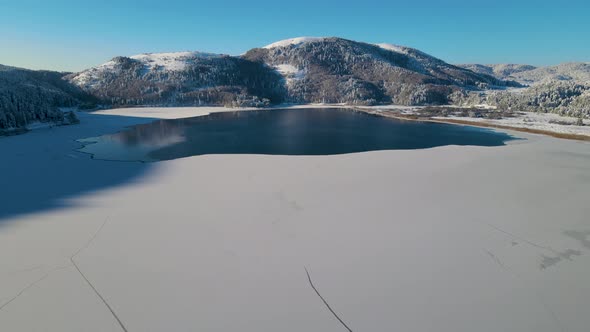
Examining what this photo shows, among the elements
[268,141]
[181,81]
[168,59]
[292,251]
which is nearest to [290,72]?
[181,81]

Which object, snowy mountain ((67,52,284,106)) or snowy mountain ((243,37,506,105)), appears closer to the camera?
snowy mountain ((67,52,284,106))

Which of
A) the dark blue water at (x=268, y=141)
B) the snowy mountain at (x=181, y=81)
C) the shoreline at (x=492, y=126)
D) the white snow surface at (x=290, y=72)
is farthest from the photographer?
the white snow surface at (x=290, y=72)

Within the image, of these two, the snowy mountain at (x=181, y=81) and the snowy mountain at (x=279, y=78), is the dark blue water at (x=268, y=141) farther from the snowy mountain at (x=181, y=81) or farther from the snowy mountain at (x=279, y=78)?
the snowy mountain at (x=279, y=78)

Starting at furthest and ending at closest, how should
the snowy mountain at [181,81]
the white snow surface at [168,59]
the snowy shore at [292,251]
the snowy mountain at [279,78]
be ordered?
the white snow surface at [168,59], the snowy mountain at [279,78], the snowy mountain at [181,81], the snowy shore at [292,251]

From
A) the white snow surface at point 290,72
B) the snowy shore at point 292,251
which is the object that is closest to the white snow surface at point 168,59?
the white snow surface at point 290,72

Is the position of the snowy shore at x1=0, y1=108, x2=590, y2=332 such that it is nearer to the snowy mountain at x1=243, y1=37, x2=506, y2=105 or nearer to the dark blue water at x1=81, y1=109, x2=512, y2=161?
the dark blue water at x1=81, y1=109, x2=512, y2=161

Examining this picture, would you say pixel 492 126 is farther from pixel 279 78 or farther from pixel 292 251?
pixel 279 78

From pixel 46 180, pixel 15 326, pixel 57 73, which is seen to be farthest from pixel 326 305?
pixel 57 73

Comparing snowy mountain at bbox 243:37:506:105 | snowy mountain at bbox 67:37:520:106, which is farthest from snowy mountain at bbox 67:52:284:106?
snowy mountain at bbox 243:37:506:105

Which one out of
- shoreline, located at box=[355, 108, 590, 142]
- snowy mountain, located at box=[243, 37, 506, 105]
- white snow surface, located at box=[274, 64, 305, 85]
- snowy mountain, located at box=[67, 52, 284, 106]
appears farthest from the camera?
white snow surface, located at box=[274, 64, 305, 85]

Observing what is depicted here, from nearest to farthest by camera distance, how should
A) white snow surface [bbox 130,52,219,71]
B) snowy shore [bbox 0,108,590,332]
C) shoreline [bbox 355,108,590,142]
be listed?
snowy shore [bbox 0,108,590,332] < shoreline [bbox 355,108,590,142] < white snow surface [bbox 130,52,219,71]
